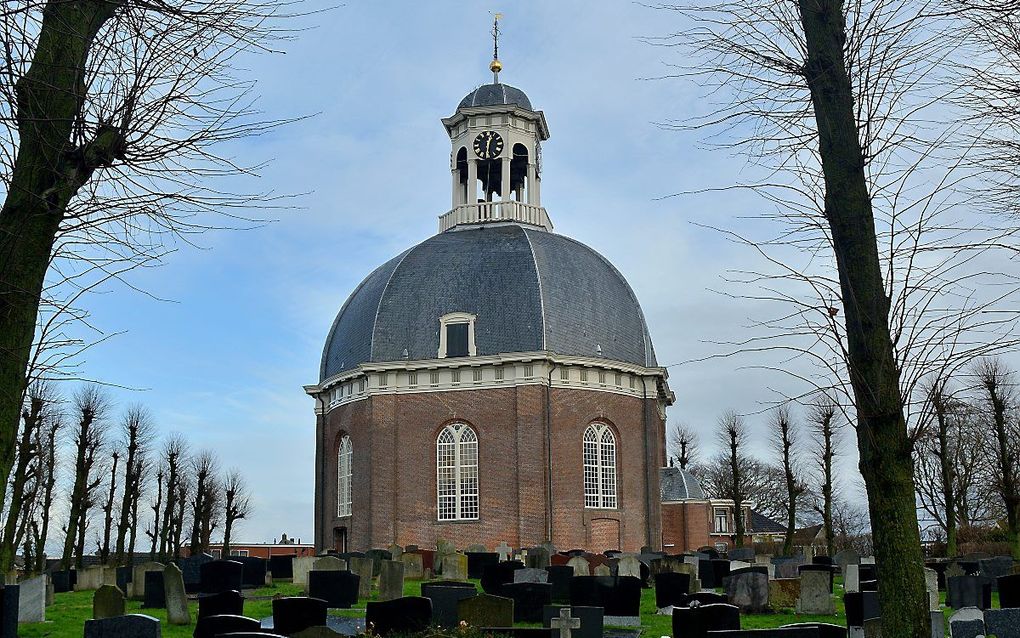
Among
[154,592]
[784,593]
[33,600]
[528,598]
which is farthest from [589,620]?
[33,600]

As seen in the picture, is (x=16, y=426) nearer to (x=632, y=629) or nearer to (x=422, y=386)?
(x=632, y=629)

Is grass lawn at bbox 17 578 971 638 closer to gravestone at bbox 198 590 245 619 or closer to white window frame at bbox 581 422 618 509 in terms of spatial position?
gravestone at bbox 198 590 245 619

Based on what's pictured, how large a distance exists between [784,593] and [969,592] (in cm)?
314

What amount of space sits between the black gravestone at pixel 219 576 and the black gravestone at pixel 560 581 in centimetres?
653

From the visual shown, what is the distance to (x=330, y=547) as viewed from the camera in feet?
143

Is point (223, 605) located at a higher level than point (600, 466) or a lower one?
lower

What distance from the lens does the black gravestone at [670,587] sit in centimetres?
2081

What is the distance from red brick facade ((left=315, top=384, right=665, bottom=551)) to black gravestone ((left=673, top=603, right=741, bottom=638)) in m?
25.5

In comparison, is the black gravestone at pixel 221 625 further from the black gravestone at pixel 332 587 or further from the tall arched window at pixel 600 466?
the tall arched window at pixel 600 466

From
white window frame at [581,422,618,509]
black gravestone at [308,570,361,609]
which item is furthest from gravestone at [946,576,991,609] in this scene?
white window frame at [581,422,618,509]

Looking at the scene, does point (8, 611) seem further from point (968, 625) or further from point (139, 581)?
point (968, 625)

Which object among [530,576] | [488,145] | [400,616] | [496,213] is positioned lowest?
[400,616]

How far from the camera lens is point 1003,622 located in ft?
42.7

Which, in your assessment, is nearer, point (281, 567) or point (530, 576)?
point (530, 576)
